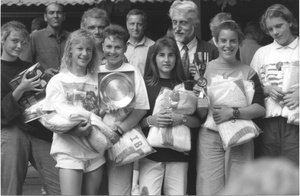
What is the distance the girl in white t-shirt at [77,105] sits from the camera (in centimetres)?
395

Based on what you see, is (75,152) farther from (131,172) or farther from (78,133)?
(131,172)

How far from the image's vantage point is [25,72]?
4.23 m

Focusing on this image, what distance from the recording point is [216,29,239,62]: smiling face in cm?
420

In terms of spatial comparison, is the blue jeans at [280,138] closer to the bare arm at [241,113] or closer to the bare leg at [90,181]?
the bare arm at [241,113]

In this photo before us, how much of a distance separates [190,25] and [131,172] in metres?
1.21

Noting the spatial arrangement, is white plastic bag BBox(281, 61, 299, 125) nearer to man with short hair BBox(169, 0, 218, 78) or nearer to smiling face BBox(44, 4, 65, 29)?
man with short hair BBox(169, 0, 218, 78)

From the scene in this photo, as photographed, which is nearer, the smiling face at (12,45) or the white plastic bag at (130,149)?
the white plastic bag at (130,149)

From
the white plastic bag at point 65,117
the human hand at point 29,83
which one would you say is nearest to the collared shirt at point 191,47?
the white plastic bag at point 65,117

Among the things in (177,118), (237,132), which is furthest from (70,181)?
(237,132)

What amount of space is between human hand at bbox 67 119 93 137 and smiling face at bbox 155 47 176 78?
0.68 metres

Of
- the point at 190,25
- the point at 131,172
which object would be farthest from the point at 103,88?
the point at 190,25

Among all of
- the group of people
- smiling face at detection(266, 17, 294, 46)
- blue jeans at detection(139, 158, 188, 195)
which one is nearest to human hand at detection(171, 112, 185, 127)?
the group of people

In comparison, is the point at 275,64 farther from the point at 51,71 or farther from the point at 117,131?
the point at 51,71

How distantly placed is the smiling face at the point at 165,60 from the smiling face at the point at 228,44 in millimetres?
346
